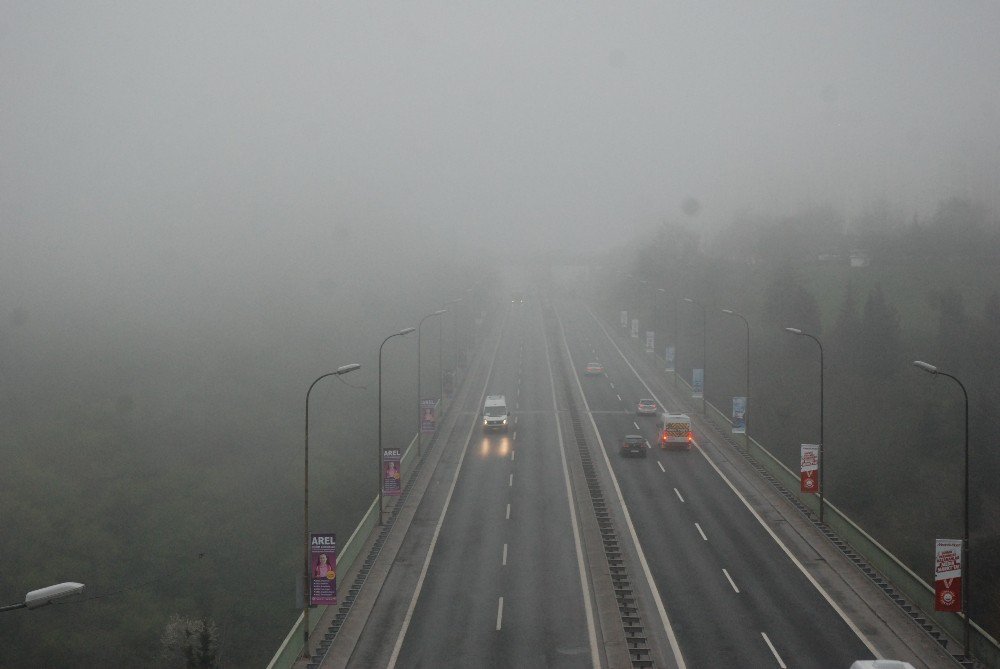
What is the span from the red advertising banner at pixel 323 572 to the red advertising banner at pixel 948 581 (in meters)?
18.6

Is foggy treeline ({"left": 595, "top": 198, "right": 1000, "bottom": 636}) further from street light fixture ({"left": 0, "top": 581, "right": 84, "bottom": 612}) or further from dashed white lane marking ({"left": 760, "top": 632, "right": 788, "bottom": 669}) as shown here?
street light fixture ({"left": 0, "top": 581, "right": 84, "bottom": 612})

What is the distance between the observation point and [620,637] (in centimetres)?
2575

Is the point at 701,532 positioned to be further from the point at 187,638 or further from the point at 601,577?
the point at 187,638

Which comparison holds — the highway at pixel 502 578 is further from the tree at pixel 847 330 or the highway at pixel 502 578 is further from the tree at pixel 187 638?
the tree at pixel 847 330

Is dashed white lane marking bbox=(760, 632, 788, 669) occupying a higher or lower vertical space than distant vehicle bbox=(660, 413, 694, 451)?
lower

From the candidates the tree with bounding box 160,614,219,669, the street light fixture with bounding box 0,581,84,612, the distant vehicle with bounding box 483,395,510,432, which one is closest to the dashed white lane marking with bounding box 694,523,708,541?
the tree with bounding box 160,614,219,669

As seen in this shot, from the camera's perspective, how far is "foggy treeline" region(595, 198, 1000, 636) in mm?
53969

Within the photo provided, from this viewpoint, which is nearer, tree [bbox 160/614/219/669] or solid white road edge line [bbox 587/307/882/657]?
solid white road edge line [bbox 587/307/882/657]

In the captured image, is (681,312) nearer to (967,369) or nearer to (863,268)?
(863,268)

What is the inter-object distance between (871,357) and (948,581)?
199 ft

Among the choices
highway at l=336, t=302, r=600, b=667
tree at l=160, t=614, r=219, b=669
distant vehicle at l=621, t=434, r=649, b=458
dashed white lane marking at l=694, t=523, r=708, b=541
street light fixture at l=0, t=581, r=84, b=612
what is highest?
street light fixture at l=0, t=581, r=84, b=612

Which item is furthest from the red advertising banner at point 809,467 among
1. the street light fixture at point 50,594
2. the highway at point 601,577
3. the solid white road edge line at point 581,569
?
the street light fixture at point 50,594

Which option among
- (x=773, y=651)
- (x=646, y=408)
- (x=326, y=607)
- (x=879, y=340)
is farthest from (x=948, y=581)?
(x=879, y=340)

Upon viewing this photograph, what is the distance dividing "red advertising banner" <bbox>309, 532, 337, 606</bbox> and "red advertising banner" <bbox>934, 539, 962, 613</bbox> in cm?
1859
